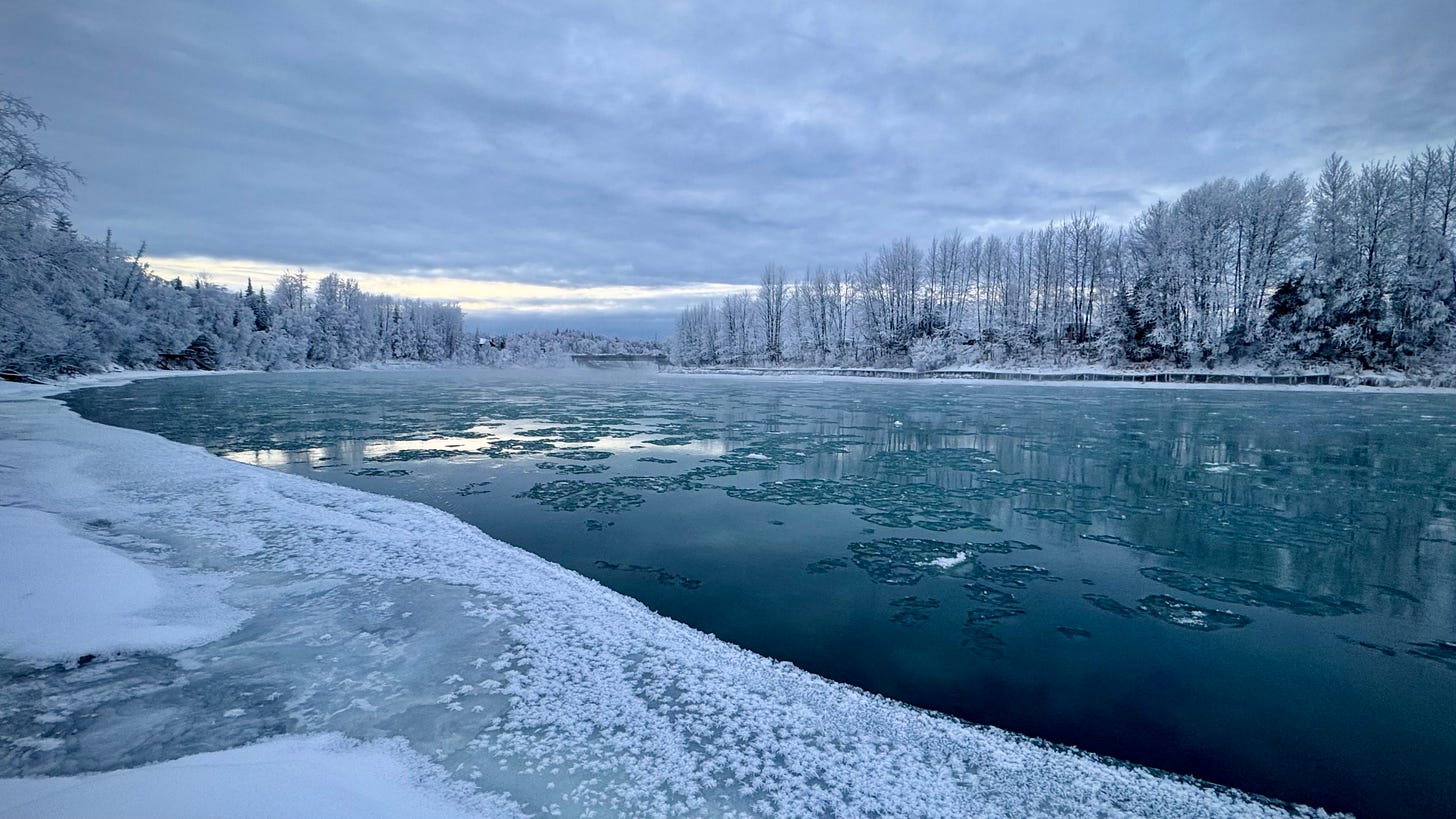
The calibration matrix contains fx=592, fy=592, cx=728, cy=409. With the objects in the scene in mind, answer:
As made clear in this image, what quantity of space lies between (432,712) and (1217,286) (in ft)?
180

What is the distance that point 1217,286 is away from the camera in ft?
140

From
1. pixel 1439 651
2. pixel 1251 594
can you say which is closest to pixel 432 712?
pixel 1251 594

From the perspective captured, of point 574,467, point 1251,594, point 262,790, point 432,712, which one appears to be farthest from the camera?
point 574,467

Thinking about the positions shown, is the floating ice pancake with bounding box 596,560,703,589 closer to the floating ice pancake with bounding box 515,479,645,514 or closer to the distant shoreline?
the floating ice pancake with bounding box 515,479,645,514

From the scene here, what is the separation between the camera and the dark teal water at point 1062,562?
375 centimetres

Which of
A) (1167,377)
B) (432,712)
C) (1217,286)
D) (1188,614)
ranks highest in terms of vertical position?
(1217,286)

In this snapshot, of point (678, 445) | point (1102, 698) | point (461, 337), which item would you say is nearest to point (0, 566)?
point (1102, 698)

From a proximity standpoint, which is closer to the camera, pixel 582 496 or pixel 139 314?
pixel 582 496

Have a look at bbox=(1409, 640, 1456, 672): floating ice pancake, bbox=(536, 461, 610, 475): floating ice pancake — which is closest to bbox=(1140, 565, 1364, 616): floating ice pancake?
bbox=(1409, 640, 1456, 672): floating ice pancake

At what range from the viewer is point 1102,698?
157 inches

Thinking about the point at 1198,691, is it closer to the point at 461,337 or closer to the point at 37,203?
the point at 37,203

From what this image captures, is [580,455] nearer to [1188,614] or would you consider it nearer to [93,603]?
[93,603]

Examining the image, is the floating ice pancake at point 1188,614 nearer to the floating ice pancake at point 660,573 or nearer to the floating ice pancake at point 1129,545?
the floating ice pancake at point 1129,545

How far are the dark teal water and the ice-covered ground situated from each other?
623 millimetres
